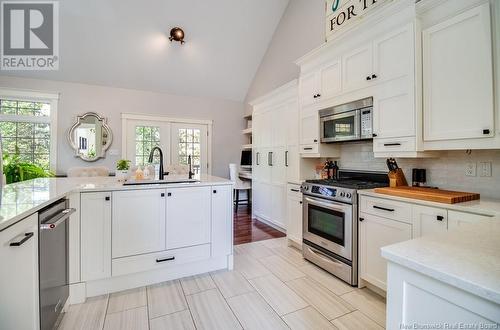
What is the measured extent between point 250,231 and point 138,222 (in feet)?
6.97

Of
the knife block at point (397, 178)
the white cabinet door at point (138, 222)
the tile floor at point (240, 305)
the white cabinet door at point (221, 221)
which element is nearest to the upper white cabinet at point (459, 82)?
the knife block at point (397, 178)

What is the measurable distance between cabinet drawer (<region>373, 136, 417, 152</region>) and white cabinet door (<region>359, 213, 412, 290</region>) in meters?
0.63

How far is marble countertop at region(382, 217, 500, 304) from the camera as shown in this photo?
59 cm

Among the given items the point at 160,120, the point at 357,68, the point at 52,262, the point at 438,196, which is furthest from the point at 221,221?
the point at 160,120

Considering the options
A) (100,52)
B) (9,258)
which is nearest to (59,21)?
(100,52)

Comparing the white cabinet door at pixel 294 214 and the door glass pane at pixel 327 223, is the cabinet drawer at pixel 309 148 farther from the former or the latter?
the door glass pane at pixel 327 223

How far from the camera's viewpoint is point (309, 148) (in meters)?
3.14

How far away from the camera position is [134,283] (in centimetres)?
219

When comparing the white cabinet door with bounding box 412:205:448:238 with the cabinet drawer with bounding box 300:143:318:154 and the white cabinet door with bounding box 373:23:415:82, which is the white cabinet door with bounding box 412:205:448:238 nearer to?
the white cabinet door with bounding box 373:23:415:82

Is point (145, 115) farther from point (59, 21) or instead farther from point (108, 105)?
point (59, 21)

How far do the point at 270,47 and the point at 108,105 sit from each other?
142 inches

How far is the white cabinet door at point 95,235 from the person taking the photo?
1.99 metres

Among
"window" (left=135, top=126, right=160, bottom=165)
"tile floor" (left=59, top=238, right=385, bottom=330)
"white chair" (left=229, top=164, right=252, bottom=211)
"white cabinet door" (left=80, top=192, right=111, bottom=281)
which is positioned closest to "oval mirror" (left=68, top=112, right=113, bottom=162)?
"window" (left=135, top=126, right=160, bottom=165)

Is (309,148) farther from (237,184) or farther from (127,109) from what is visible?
(127,109)
